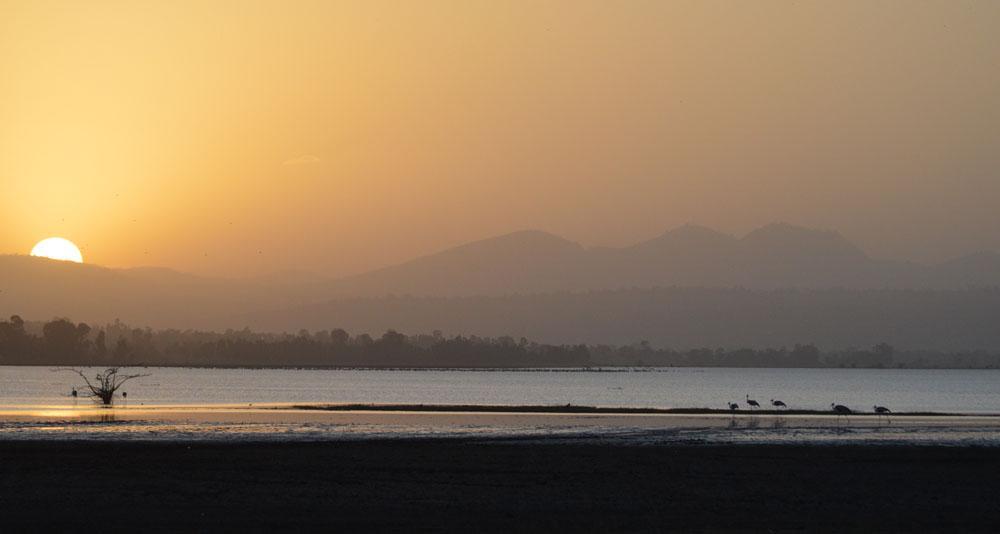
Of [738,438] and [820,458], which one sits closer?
[820,458]

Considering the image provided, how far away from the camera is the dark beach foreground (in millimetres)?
25531

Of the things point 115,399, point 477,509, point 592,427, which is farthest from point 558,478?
point 115,399

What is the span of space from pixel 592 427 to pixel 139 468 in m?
28.9

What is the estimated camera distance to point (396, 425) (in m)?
60.6

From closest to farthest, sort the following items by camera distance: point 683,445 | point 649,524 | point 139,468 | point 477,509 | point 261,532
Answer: point 261,532, point 649,524, point 477,509, point 139,468, point 683,445

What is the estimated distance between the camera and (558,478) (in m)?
33.6

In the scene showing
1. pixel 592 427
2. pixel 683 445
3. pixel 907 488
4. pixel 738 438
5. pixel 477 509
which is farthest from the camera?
pixel 592 427

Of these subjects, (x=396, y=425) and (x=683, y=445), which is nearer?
(x=683, y=445)

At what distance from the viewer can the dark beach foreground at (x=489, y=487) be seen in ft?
83.8

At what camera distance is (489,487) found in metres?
31.5

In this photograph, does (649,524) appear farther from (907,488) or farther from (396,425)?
(396,425)

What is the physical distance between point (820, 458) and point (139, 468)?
2162 cm

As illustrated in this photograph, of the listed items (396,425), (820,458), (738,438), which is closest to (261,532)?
(820,458)

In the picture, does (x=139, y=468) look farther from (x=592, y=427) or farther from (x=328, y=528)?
(x=592, y=427)
